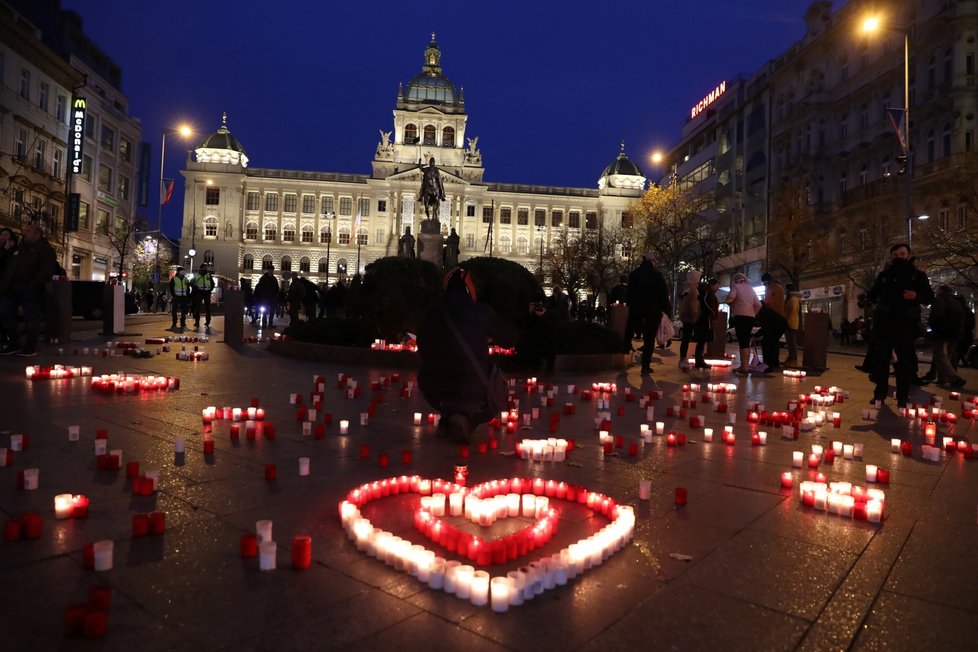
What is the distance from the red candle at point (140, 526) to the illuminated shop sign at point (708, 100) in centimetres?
6983

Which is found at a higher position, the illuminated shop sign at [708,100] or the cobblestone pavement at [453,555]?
the illuminated shop sign at [708,100]

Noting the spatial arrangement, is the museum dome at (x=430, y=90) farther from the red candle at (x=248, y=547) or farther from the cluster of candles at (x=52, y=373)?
the red candle at (x=248, y=547)

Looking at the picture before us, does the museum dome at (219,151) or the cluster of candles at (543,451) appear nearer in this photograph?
the cluster of candles at (543,451)

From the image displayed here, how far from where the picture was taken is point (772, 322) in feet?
45.0

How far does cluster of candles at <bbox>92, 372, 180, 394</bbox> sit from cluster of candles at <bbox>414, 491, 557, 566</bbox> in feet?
18.5

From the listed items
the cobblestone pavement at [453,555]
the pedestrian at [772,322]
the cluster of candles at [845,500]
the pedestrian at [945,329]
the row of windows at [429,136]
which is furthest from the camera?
the row of windows at [429,136]

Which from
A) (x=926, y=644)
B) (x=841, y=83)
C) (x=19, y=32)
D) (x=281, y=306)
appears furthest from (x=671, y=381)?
(x=19, y=32)

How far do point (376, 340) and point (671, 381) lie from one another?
605 cm

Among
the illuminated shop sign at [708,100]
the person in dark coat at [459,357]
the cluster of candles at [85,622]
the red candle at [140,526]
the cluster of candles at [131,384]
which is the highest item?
the illuminated shop sign at [708,100]

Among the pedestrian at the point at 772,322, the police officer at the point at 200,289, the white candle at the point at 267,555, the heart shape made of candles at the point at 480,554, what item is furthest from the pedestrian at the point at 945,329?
the police officer at the point at 200,289

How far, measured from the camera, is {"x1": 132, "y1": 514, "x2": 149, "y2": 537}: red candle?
325cm

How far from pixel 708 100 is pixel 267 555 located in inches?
2906

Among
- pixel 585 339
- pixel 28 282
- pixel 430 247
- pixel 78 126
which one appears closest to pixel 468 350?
pixel 585 339

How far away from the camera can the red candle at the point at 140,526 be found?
325 centimetres
